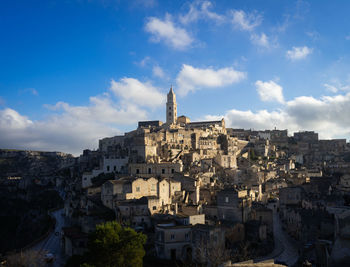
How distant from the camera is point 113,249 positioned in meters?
28.1

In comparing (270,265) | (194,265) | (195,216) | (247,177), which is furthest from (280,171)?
(270,265)

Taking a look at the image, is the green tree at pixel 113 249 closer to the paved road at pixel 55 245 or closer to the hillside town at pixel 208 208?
the hillside town at pixel 208 208

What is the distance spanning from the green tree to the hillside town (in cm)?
506

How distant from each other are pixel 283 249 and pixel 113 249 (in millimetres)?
18757

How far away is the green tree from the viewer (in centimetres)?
2789

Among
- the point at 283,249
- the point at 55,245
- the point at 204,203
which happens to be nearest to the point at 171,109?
the point at 204,203

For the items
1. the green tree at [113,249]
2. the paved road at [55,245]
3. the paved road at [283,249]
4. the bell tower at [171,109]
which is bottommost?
the paved road at [55,245]

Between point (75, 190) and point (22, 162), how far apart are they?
262 ft

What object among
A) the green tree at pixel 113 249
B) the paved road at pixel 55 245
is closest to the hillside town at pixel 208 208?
the paved road at pixel 55 245

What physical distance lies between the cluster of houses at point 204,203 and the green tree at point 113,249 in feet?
17.4

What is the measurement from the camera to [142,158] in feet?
198

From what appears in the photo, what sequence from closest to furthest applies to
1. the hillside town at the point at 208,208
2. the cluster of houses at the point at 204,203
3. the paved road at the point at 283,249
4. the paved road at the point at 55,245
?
1. the hillside town at the point at 208,208
2. the cluster of houses at the point at 204,203
3. the paved road at the point at 283,249
4. the paved road at the point at 55,245

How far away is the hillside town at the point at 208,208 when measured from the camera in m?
31.9

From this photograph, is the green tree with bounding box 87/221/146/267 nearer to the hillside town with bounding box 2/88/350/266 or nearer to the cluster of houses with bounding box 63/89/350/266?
the hillside town with bounding box 2/88/350/266
